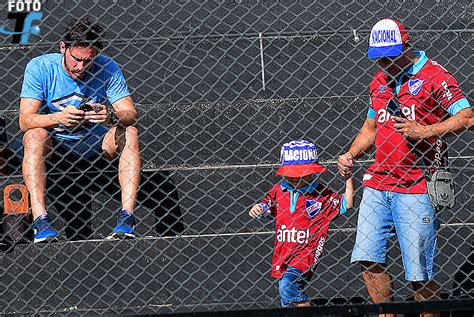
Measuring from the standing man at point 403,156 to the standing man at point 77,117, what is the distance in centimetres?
115

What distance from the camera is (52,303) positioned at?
5129 millimetres

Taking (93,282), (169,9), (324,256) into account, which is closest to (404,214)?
(324,256)

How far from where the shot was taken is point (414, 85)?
4754 millimetres

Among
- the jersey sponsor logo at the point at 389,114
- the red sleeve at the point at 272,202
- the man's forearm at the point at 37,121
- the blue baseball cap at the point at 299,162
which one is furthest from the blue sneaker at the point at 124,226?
the jersey sponsor logo at the point at 389,114

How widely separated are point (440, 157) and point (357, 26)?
6.48 ft

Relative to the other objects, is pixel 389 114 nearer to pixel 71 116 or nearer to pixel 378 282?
pixel 378 282

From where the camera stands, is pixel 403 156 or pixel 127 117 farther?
pixel 127 117

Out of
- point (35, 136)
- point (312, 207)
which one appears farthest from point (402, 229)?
point (35, 136)

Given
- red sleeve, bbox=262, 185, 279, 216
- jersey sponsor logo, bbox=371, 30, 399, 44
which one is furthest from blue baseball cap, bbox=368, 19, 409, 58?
red sleeve, bbox=262, 185, 279, 216

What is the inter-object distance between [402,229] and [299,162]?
63 cm

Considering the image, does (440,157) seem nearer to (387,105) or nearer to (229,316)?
(387,105)

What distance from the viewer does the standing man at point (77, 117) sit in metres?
4.95

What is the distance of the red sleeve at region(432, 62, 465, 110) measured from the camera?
15.4 ft

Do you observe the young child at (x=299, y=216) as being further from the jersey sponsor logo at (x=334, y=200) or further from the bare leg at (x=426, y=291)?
the bare leg at (x=426, y=291)
